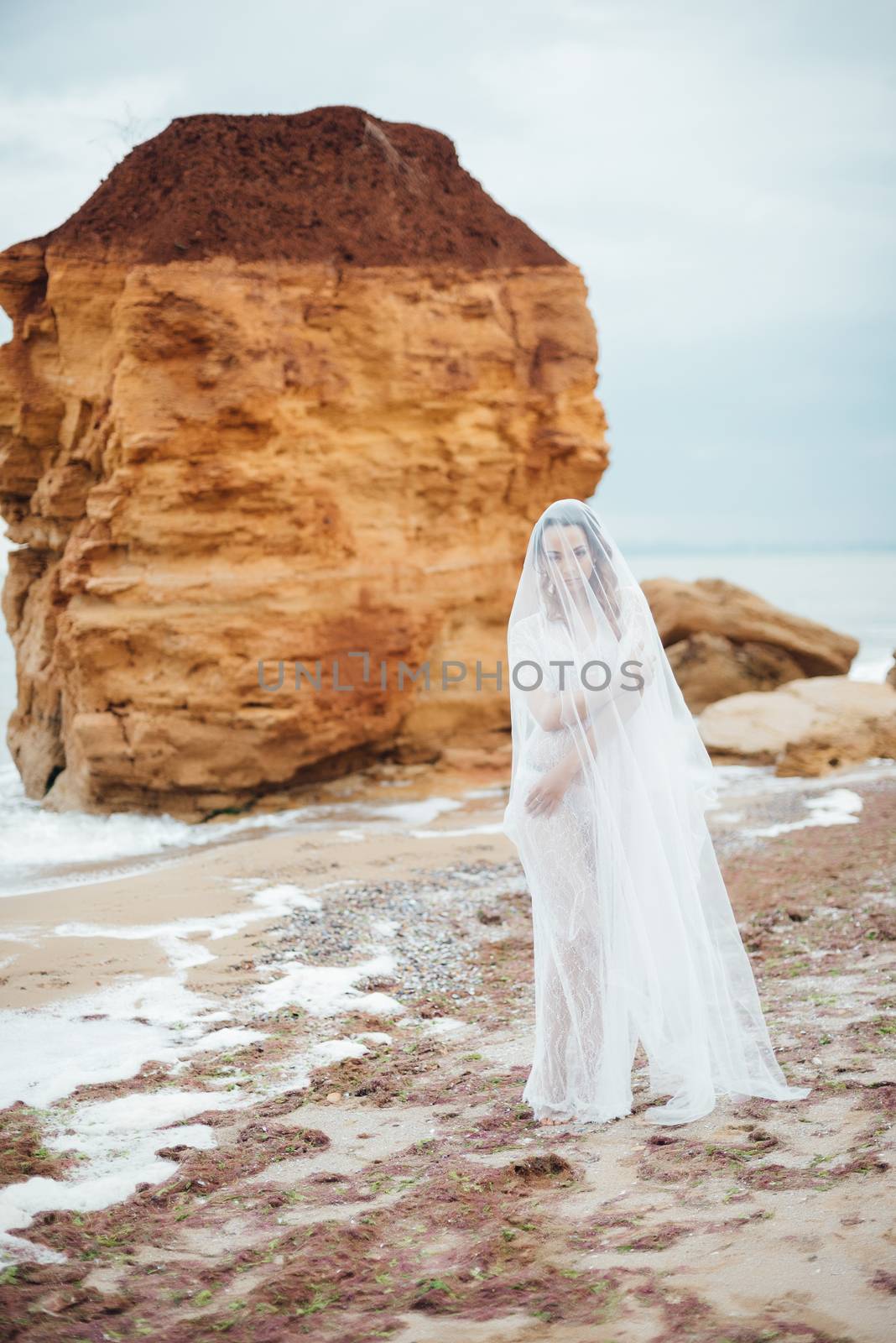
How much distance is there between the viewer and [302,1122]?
3.86 metres

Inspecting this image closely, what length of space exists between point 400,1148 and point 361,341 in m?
8.98

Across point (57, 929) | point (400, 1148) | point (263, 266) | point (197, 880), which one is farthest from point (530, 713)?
point (263, 266)

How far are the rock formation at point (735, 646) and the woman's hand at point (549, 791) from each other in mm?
13087

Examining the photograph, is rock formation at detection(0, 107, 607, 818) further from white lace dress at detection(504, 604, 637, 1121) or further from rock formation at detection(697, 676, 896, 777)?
white lace dress at detection(504, 604, 637, 1121)

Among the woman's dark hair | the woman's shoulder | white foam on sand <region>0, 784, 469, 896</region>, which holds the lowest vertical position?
white foam on sand <region>0, 784, 469, 896</region>

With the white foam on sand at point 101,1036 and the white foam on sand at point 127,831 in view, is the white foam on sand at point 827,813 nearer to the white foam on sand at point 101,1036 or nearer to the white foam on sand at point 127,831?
the white foam on sand at point 127,831

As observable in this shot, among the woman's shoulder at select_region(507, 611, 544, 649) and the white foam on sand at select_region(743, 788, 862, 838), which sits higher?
the woman's shoulder at select_region(507, 611, 544, 649)

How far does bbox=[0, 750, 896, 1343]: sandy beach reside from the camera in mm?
2547

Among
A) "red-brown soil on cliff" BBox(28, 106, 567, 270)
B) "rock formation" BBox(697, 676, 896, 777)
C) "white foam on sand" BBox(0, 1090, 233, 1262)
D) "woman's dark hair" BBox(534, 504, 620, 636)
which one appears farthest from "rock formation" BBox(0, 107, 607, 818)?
"woman's dark hair" BBox(534, 504, 620, 636)

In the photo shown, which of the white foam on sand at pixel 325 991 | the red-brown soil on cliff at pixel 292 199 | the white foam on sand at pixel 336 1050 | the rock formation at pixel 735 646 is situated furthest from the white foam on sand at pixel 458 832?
the rock formation at pixel 735 646

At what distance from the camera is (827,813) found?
9.79 metres

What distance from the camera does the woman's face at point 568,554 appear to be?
12.6ft

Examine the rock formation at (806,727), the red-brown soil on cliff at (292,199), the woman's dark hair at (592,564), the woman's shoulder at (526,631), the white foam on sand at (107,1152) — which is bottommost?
the white foam on sand at (107,1152)

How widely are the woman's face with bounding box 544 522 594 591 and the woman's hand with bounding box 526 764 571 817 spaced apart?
676mm
